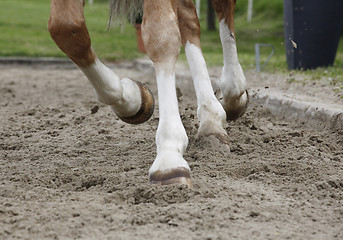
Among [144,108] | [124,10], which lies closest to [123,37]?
[124,10]

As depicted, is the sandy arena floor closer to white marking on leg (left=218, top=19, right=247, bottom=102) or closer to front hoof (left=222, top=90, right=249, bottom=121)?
front hoof (left=222, top=90, right=249, bottom=121)

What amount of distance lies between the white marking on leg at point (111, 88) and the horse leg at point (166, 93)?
33 centimetres

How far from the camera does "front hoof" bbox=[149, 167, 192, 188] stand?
2.72 m

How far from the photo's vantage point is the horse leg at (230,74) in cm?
405

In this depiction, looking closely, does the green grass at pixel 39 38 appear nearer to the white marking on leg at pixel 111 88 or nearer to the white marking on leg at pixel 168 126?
the white marking on leg at pixel 111 88

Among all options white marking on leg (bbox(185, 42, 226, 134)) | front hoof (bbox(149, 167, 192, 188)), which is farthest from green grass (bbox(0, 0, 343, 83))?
front hoof (bbox(149, 167, 192, 188))

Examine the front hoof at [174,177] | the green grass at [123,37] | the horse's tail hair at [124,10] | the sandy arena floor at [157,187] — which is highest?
the horse's tail hair at [124,10]

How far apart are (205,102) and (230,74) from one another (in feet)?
1.67

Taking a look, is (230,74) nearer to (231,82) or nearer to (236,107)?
(231,82)

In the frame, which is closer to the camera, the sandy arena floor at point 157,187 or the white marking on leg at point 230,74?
the sandy arena floor at point 157,187

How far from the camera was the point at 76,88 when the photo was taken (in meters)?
7.36

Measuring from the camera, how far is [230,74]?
4094mm

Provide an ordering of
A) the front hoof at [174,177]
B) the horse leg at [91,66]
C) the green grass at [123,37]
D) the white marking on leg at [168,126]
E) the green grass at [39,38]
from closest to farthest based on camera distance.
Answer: the front hoof at [174,177] < the white marking on leg at [168,126] < the horse leg at [91,66] < the green grass at [123,37] < the green grass at [39,38]

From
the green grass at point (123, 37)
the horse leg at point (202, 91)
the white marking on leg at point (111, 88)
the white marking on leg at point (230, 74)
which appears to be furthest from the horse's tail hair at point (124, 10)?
the green grass at point (123, 37)
